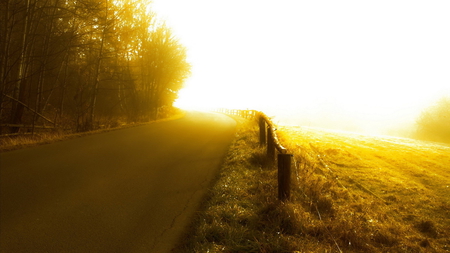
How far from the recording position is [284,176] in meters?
4.11

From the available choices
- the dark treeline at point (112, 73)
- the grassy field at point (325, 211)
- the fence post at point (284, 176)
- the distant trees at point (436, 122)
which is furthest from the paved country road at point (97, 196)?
the distant trees at point (436, 122)

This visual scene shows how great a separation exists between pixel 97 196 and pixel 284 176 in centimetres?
353

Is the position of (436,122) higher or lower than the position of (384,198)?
higher

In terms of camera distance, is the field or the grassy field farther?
the field

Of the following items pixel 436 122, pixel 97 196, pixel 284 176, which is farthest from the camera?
pixel 436 122

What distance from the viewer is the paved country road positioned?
333 cm

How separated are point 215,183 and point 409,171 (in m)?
6.44

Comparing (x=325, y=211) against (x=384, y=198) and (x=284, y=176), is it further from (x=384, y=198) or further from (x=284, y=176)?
(x=384, y=198)

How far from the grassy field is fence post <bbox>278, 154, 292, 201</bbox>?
0.18 m

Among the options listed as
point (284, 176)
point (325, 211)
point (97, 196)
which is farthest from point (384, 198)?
point (97, 196)

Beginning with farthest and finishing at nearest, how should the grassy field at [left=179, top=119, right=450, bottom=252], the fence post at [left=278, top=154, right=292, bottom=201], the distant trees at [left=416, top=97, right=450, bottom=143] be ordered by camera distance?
the distant trees at [left=416, top=97, right=450, bottom=143], the fence post at [left=278, top=154, right=292, bottom=201], the grassy field at [left=179, top=119, right=450, bottom=252]

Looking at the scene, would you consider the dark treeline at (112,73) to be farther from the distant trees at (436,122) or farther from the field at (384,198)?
the distant trees at (436,122)

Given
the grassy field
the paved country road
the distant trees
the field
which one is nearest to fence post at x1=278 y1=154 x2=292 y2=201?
the grassy field

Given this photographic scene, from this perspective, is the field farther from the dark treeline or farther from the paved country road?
the dark treeline
